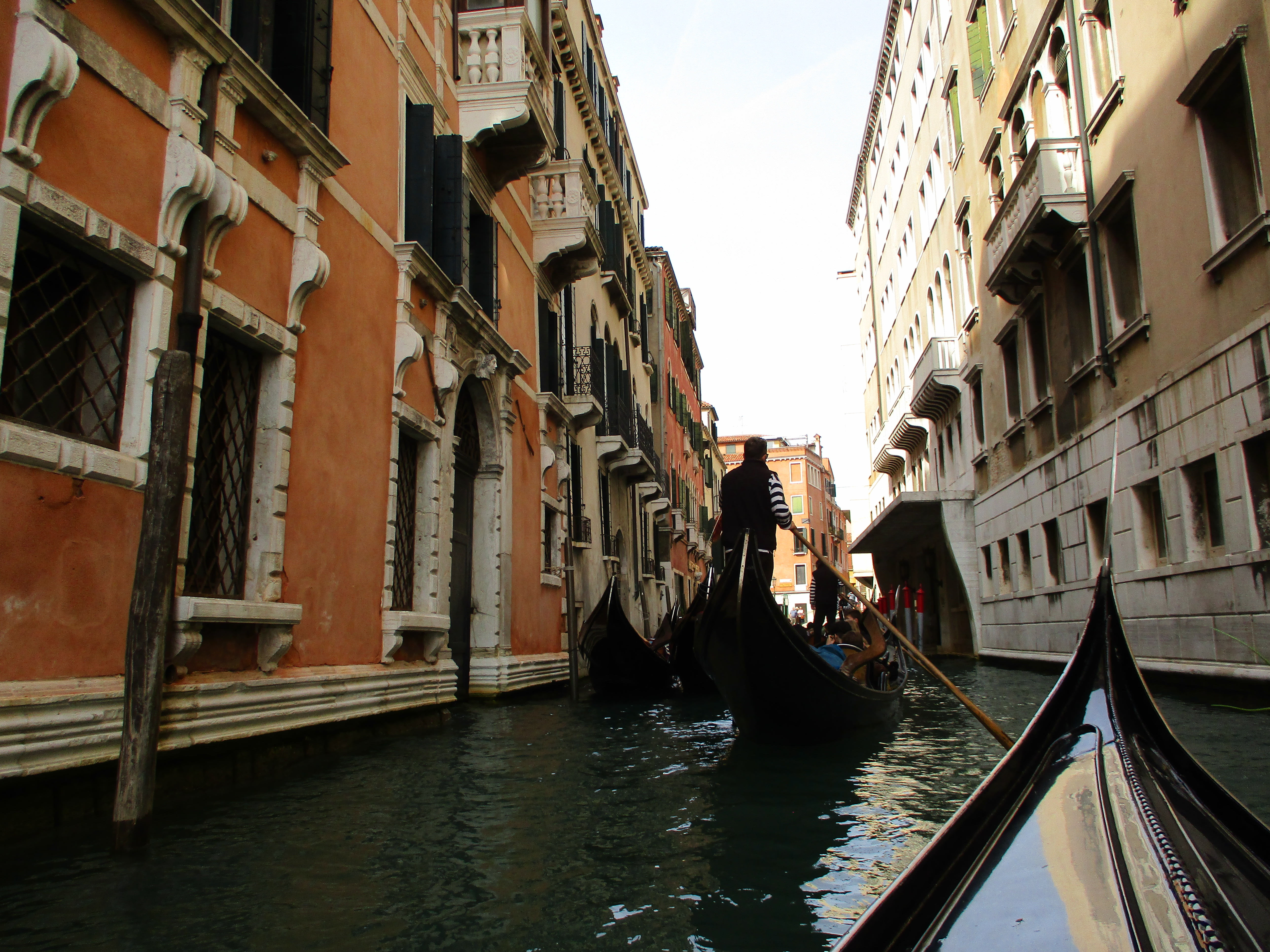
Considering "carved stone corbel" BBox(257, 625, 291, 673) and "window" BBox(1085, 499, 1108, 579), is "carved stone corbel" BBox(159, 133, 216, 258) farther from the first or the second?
"window" BBox(1085, 499, 1108, 579)

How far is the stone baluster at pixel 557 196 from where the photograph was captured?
1037cm

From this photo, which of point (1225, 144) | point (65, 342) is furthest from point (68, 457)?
point (1225, 144)

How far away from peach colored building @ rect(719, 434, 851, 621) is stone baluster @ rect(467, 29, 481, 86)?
126 feet

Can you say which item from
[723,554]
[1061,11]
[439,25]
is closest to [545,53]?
[439,25]

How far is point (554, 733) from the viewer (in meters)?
5.91

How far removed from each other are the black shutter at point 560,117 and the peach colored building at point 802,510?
34.9 meters

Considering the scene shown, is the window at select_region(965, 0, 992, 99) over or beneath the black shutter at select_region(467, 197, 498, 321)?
over

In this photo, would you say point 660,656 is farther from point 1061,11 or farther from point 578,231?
point 1061,11

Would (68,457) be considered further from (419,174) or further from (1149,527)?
(1149,527)

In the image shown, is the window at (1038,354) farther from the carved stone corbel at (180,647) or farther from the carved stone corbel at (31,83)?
the carved stone corbel at (31,83)

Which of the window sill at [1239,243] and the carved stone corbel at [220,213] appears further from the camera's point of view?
the window sill at [1239,243]

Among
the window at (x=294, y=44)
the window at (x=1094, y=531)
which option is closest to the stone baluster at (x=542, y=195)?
the window at (x=294, y=44)

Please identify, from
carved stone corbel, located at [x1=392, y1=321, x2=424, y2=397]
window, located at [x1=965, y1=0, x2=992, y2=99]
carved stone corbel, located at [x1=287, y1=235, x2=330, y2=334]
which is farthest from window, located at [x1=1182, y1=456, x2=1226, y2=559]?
window, located at [x1=965, y1=0, x2=992, y2=99]

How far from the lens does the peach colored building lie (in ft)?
165
